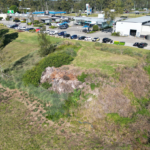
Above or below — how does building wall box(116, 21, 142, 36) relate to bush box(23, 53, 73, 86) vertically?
above

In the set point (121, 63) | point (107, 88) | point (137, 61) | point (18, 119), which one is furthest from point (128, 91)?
point (18, 119)

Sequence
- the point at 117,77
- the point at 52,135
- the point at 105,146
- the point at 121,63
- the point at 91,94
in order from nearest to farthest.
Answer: the point at 105,146
the point at 52,135
the point at 91,94
the point at 117,77
the point at 121,63

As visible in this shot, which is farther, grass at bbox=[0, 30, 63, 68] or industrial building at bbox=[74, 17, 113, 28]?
industrial building at bbox=[74, 17, 113, 28]

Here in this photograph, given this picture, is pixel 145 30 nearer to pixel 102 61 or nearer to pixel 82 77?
pixel 102 61

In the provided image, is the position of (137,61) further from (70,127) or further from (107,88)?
(70,127)

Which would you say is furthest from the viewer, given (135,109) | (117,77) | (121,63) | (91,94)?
(121,63)

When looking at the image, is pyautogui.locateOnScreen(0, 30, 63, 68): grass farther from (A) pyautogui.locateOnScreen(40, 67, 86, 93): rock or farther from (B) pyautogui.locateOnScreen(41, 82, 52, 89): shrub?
(B) pyautogui.locateOnScreen(41, 82, 52, 89): shrub

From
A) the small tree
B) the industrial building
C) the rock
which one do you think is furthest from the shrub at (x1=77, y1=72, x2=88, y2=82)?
the industrial building

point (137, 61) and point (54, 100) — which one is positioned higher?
point (137, 61)
